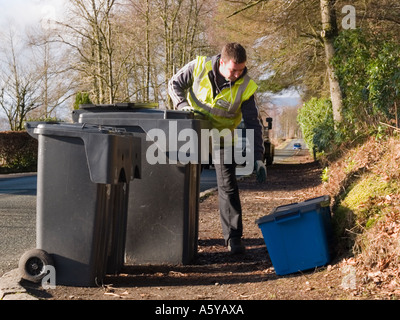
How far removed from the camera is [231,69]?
Result: 5.36 metres

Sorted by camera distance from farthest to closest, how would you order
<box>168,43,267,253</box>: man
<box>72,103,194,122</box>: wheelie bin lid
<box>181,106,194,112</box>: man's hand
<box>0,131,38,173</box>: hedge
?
1. <box>0,131,38,173</box>: hedge
2. <box>168,43,267,253</box>: man
3. <box>181,106,194,112</box>: man's hand
4. <box>72,103,194,122</box>: wheelie bin lid

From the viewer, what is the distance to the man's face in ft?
17.5

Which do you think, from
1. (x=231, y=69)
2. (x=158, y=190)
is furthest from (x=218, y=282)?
(x=231, y=69)

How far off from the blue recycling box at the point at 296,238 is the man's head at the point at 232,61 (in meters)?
1.32

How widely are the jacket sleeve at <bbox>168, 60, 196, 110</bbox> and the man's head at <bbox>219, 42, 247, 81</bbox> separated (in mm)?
323

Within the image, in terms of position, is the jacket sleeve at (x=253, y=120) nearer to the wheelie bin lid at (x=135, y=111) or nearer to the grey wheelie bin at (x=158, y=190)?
the grey wheelie bin at (x=158, y=190)

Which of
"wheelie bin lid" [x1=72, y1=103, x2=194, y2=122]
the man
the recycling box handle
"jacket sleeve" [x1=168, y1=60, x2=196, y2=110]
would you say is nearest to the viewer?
the recycling box handle

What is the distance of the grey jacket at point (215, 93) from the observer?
18.2 feet

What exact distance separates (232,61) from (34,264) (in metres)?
2.29

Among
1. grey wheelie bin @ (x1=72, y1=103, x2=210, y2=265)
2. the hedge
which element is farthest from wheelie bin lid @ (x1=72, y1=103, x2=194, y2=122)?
the hedge

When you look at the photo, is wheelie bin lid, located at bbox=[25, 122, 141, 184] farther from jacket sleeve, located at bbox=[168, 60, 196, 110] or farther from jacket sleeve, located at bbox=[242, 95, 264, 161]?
jacket sleeve, located at bbox=[242, 95, 264, 161]

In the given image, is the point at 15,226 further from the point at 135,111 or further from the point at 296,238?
the point at 296,238

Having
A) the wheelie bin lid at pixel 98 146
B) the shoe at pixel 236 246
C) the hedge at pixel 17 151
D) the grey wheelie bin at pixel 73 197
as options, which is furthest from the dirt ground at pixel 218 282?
the hedge at pixel 17 151

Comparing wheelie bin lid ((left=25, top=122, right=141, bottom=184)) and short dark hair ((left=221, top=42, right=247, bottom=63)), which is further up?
short dark hair ((left=221, top=42, right=247, bottom=63))
